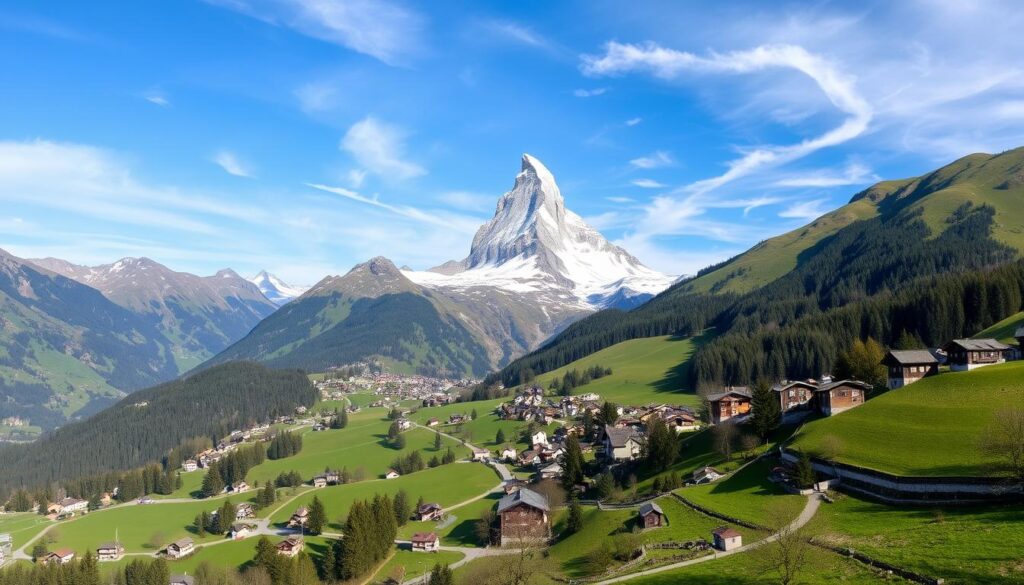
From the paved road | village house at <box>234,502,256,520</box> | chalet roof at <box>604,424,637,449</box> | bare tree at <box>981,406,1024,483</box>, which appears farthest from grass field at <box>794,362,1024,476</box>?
village house at <box>234,502,256,520</box>

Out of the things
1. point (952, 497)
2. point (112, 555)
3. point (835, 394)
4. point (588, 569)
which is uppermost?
point (835, 394)

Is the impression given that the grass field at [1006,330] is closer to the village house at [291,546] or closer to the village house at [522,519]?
the village house at [522,519]

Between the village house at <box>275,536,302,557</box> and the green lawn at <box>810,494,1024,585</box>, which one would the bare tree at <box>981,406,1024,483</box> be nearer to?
the green lawn at <box>810,494,1024,585</box>

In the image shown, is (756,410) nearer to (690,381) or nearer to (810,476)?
(810,476)

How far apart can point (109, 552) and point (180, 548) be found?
14.8 meters

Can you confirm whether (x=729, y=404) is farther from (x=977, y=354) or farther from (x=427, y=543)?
(x=427, y=543)

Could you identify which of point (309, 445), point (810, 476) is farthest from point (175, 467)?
point (810, 476)

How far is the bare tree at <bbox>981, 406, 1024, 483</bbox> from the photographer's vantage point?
49.3m

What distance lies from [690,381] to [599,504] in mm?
113726

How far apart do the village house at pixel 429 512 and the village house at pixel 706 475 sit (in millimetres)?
44507

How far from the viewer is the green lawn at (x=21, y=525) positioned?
135000 mm

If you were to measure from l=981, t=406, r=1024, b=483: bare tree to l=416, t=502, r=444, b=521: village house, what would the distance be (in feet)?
248

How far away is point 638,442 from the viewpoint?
108 m

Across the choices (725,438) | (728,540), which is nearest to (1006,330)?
(725,438)
